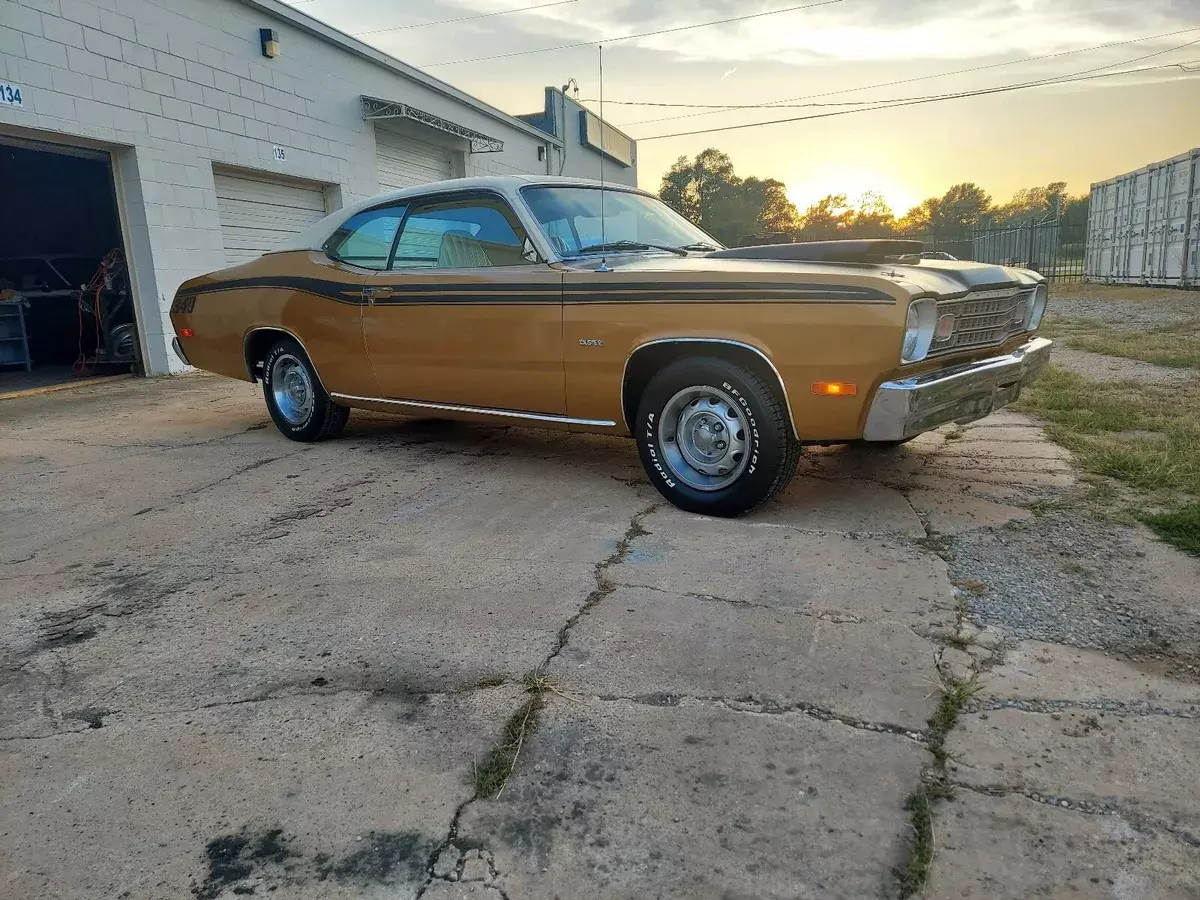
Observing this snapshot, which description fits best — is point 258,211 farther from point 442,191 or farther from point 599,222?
point 599,222

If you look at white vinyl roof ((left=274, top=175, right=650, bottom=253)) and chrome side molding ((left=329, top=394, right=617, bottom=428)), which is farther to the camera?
white vinyl roof ((left=274, top=175, right=650, bottom=253))

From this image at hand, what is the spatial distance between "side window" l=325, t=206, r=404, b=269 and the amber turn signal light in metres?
2.71

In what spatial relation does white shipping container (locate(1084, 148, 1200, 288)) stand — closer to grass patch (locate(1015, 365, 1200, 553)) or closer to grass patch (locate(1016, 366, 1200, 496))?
grass patch (locate(1016, 366, 1200, 496))

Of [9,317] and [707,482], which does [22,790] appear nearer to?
[707,482]

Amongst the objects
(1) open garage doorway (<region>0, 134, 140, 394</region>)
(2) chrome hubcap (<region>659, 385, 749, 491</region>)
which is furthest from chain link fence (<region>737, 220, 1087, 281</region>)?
(2) chrome hubcap (<region>659, 385, 749, 491</region>)

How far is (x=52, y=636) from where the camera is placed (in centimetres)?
268

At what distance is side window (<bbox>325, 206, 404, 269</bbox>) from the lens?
480 centimetres

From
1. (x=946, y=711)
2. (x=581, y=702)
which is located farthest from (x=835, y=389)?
(x=581, y=702)

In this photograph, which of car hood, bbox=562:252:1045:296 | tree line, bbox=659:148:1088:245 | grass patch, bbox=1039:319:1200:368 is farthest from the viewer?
tree line, bbox=659:148:1088:245

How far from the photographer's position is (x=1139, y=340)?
9.16 meters

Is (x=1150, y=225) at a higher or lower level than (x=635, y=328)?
higher

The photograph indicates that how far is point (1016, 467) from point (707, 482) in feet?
5.99

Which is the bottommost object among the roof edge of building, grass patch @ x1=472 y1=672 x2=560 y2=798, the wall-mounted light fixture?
grass patch @ x1=472 y1=672 x2=560 y2=798

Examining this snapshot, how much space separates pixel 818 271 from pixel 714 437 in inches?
33.4
